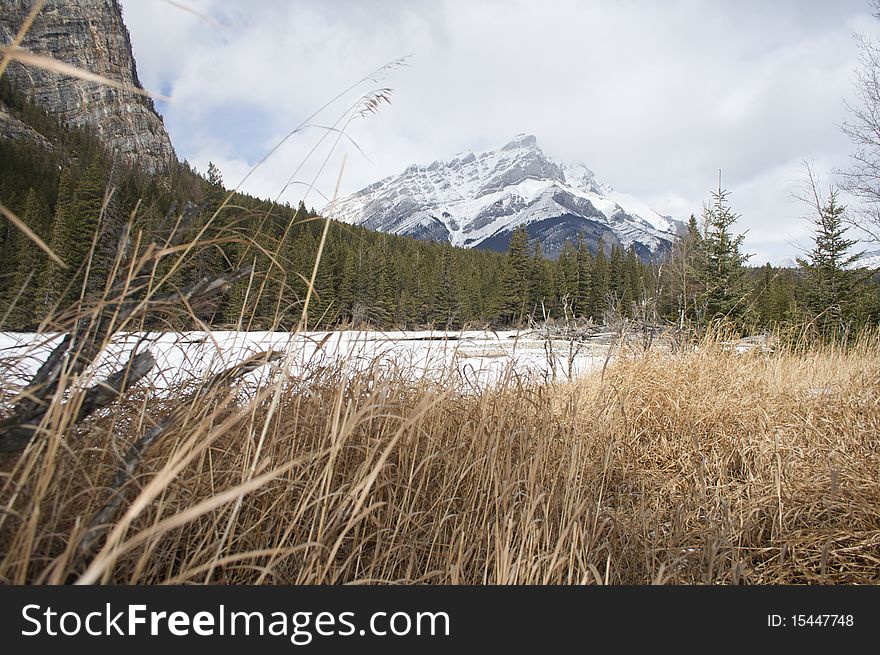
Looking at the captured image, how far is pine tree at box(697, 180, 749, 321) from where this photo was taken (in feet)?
46.7

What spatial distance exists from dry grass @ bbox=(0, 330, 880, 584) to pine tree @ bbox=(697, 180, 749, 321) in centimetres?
1215

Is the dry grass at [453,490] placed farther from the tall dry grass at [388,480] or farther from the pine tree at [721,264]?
the pine tree at [721,264]

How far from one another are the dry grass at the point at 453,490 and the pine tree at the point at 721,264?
1215 cm

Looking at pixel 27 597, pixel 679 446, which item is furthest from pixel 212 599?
pixel 679 446

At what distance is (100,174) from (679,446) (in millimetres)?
48301

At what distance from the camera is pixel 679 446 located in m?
2.92

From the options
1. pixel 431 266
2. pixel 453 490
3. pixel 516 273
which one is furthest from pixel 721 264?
pixel 431 266

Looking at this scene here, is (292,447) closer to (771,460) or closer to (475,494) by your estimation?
(475,494)

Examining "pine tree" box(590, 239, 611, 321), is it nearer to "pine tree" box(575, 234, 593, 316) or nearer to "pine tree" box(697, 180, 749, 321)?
"pine tree" box(575, 234, 593, 316)

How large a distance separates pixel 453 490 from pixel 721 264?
58.3 feet

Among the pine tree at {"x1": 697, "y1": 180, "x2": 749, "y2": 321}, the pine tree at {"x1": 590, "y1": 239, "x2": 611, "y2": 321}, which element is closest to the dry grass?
the pine tree at {"x1": 697, "y1": 180, "x2": 749, "y2": 321}

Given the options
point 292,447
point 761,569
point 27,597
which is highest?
point 292,447

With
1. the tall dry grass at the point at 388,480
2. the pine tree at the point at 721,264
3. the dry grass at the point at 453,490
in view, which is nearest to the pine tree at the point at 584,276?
the pine tree at the point at 721,264

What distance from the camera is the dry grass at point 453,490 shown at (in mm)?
1103
